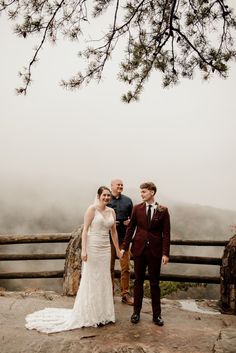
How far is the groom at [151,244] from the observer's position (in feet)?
15.8

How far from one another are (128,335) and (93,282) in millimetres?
834

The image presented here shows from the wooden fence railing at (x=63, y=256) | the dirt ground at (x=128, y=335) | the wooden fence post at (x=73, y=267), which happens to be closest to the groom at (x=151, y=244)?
the dirt ground at (x=128, y=335)

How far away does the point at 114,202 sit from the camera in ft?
19.3

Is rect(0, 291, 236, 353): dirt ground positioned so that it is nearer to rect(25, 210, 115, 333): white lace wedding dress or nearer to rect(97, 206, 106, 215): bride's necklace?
rect(25, 210, 115, 333): white lace wedding dress

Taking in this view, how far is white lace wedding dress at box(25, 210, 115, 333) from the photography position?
473 centimetres

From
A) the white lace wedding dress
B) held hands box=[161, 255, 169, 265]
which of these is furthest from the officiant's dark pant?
the white lace wedding dress

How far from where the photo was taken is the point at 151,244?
4824 mm

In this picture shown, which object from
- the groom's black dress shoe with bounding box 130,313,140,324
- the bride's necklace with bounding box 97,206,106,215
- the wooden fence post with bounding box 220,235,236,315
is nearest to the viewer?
the groom's black dress shoe with bounding box 130,313,140,324

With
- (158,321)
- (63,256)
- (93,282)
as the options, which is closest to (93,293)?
(93,282)

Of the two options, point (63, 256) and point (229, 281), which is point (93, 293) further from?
point (63, 256)

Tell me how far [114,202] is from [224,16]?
3.36 metres

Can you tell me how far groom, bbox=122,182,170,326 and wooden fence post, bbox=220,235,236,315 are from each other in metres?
1.44

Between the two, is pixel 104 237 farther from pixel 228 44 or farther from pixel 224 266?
pixel 228 44

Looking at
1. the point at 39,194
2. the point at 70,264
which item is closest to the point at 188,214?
the point at 39,194
